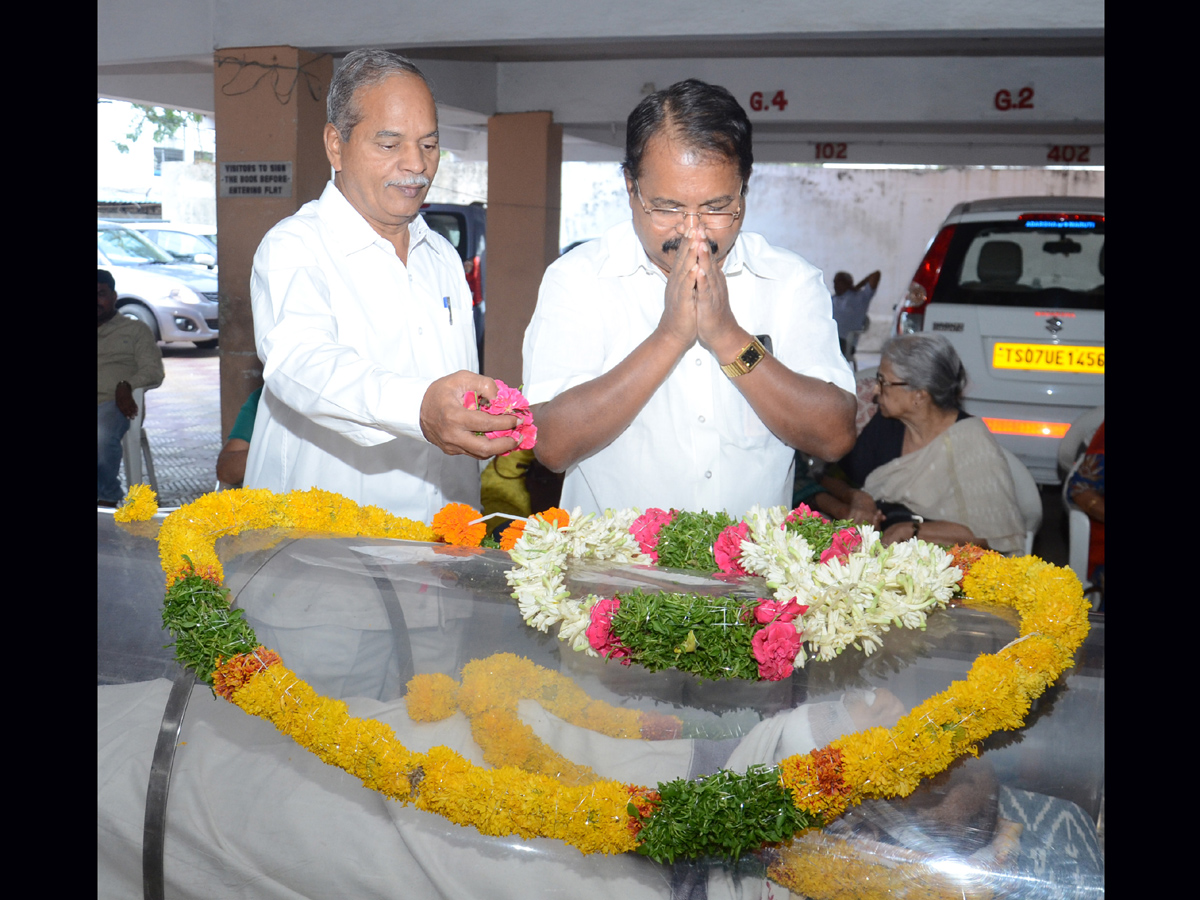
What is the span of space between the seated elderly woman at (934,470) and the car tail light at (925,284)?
99.0 inches

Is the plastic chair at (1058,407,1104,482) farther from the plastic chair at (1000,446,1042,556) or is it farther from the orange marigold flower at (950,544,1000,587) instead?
the orange marigold flower at (950,544,1000,587)

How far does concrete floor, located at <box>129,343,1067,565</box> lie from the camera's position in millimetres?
6586

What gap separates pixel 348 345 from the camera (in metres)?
2.05

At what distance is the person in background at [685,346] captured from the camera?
1.97 metres

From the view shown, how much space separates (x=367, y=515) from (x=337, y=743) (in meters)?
0.59

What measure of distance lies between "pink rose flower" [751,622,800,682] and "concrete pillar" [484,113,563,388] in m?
7.50

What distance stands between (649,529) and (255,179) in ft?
16.6

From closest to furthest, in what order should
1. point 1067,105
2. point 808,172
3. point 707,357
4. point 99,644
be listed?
point 99,644 < point 707,357 < point 1067,105 < point 808,172

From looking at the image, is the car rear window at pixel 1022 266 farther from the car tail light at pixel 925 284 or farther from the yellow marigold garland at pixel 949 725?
the yellow marigold garland at pixel 949 725

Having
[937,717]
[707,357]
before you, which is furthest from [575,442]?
[937,717]

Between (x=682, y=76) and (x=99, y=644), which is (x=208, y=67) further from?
(x=99, y=644)

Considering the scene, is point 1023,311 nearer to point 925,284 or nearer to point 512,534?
point 925,284

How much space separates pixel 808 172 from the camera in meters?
19.2

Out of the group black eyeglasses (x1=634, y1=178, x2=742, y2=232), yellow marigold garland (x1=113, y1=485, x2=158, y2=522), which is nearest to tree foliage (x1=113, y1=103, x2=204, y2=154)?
yellow marigold garland (x1=113, y1=485, x2=158, y2=522)
